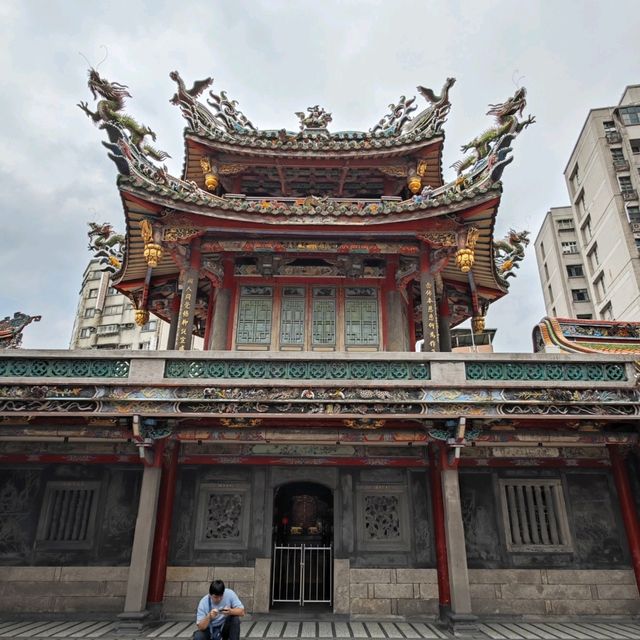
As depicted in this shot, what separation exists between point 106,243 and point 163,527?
28.5 ft

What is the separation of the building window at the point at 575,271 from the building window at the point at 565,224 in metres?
3.76

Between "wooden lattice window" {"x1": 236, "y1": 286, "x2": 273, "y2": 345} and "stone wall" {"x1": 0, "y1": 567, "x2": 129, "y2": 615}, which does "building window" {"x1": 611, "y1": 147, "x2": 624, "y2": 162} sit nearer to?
"wooden lattice window" {"x1": 236, "y1": 286, "x2": 273, "y2": 345}

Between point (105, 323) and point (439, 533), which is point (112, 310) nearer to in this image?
point (105, 323)

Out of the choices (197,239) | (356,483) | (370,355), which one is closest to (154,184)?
(197,239)

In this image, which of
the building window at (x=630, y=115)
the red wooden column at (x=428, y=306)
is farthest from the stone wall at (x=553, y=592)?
the building window at (x=630, y=115)

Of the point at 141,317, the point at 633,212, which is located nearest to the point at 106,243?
the point at 141,317

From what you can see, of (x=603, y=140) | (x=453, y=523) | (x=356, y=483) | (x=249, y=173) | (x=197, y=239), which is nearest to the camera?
(x=453, y=523)

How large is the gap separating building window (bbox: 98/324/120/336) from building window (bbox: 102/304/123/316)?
1304mm

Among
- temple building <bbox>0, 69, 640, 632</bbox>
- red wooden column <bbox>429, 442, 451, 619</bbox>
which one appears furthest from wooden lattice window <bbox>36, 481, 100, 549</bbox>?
red wooden column <bbox>429, 442, 451, 619</bbox>

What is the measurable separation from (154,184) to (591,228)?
37083 mm

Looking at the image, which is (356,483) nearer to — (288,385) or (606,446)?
(288,385)

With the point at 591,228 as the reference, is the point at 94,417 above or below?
below

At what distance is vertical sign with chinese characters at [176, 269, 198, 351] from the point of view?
1099cm

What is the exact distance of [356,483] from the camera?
429 inches
